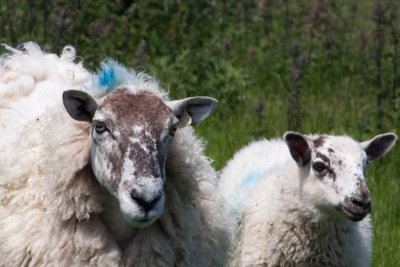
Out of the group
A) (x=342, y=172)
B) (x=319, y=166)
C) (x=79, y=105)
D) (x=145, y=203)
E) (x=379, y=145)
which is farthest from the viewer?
(x=379, y=145)

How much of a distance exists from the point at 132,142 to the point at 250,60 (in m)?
5.65

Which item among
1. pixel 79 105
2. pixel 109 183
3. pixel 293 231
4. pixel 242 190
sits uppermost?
pixel 79 105

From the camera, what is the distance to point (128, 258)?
3.68 metres

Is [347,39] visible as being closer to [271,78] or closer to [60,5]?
[271,78]

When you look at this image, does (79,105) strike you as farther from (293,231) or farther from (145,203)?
(293,231)

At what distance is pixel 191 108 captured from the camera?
3893 millimetres

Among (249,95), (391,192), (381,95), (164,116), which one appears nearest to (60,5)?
(249,95)

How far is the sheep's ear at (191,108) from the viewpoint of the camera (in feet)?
12.4

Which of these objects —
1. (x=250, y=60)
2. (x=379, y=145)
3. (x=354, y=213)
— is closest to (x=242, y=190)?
(x=379, y=145)

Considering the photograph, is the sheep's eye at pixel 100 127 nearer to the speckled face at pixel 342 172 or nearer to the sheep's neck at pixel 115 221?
the sheep's neck at pixel 115 221

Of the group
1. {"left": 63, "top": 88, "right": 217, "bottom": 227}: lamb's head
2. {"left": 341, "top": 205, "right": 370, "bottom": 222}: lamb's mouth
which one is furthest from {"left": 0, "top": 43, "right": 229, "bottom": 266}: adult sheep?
{"left": 341, "top": 205, "right": 370, "bottom": 222}: lamb's mouth

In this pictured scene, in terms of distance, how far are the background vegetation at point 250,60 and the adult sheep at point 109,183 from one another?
2.33 meters

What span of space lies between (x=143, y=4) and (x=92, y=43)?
59.4 inches

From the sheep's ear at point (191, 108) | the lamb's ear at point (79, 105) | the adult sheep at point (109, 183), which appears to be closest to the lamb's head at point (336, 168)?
the adult sheep at point (109, 183)
